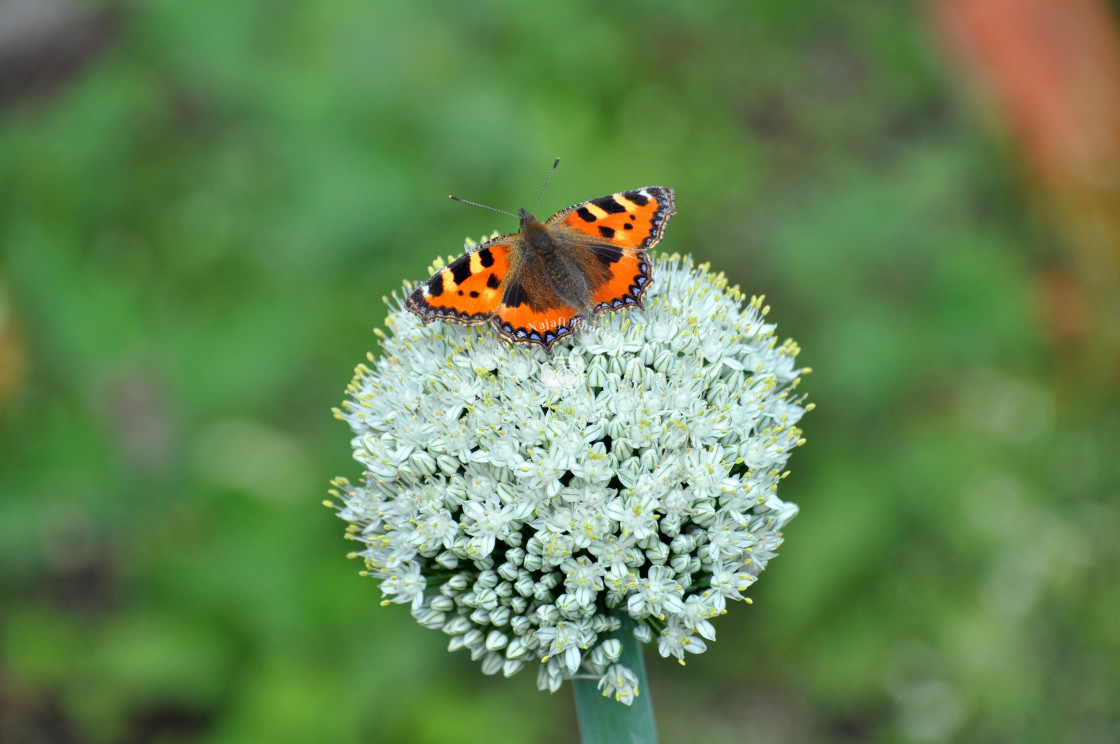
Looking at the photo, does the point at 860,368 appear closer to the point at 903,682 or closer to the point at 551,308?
the point at 903,682

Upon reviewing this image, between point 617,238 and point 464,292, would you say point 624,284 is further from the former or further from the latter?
point 464,292

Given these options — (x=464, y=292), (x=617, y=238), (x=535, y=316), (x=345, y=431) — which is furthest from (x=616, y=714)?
(x=345, y=431)

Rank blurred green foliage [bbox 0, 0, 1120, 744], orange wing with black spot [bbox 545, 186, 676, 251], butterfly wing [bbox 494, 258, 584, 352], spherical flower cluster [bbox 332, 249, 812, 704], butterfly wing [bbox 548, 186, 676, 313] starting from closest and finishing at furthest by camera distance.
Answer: spherical flower cluster [bbox 332, 249, 812, 704], butterfly wing [bbox 494, 258, 584, 352], butterfly wing [bbox 548, 186, 676, 313], orange wing with black spot [bbox 545, 186, 676, 251], blurred green foliage [bbox 0, 0, 1120, 744]

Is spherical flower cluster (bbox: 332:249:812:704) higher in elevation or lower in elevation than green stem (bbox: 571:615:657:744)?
higher

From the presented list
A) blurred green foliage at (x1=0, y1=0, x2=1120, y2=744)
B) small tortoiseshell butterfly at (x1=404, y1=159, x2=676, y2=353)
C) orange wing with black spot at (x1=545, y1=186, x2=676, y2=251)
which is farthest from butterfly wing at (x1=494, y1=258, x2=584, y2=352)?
blurred green foliage at (x1=0, y1=0, x2=1120, y2=744)

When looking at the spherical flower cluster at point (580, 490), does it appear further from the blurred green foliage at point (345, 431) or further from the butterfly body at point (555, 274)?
the blurred green foliage at point (345, 431)

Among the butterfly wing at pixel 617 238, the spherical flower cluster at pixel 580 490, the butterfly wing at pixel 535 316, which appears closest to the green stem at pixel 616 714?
the spherical flower cluster at pixel 580 490

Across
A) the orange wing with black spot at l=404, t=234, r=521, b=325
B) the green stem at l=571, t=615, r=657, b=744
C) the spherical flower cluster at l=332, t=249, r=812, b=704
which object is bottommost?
the green stem at l=571, t=615, r=657, b=744

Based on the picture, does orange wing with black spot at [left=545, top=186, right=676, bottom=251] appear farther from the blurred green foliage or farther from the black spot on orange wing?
the blurred green foliage
